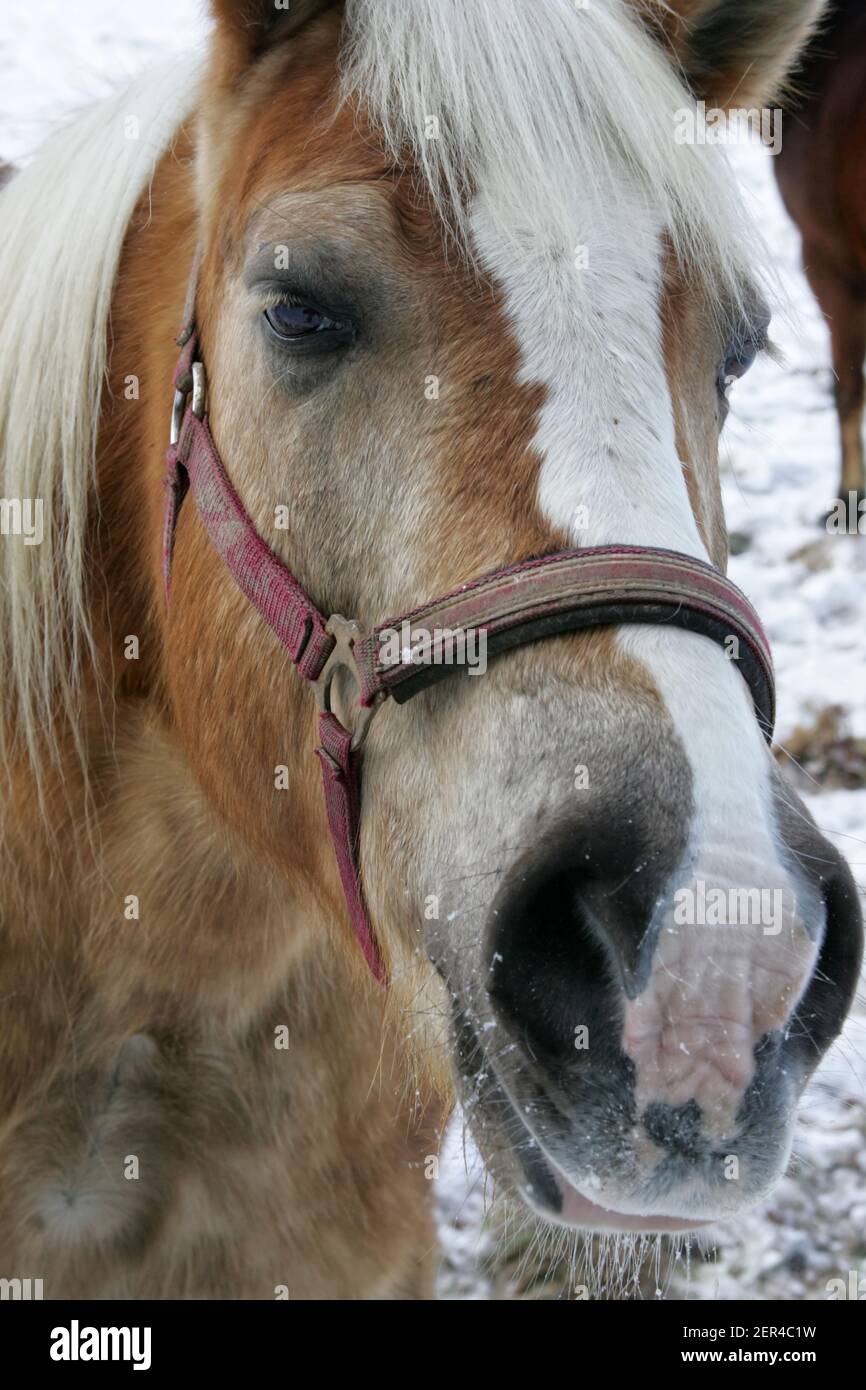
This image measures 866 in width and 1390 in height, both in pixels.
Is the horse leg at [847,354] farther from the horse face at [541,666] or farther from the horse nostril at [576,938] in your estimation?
the horse nostril at [576,938]

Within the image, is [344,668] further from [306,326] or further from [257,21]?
[257,21]

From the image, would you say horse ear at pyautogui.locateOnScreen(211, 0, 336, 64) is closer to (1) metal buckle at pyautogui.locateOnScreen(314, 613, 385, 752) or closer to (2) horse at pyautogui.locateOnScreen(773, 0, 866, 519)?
(1) metal buckle at pyautogui.locateOnScreen(314, 613, 385, 752)

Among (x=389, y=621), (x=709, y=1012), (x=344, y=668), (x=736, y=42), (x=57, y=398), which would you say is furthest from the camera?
(x=57, y=398)

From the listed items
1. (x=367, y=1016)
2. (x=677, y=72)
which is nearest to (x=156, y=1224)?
(x=367, y=1016)

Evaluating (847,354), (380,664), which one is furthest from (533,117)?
(847,354)

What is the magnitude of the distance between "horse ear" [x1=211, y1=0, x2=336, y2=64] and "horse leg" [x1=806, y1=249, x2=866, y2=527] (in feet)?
16.3

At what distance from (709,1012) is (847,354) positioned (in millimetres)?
5817

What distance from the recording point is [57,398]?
86.4 inches

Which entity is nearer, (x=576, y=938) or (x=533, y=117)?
(x=576, y=938)

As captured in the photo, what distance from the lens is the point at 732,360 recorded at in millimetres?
1947

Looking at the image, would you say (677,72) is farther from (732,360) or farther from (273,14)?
(273,14)

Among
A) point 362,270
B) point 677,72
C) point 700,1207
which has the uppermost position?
point 677,72

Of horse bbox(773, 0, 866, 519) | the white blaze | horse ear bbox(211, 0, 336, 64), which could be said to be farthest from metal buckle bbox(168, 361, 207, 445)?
horse bbox(773, 0, 866, 519)
